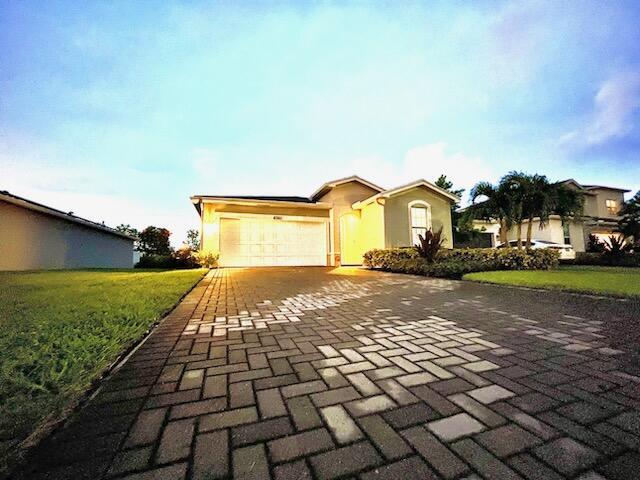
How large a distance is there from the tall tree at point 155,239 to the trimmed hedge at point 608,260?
27.1 meters

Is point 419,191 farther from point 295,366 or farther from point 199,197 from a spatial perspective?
point 295,366

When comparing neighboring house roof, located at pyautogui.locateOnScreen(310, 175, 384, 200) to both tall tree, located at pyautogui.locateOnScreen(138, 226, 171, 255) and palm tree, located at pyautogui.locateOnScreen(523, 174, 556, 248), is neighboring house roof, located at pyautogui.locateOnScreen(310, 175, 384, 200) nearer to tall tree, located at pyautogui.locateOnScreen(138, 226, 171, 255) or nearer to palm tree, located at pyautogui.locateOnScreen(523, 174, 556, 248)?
palm tree, located at pyautogui.locateOnScreen(523, 174, 556, 248)

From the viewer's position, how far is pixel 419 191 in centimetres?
1428

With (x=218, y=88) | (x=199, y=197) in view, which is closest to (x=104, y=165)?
(x=218, y=88)

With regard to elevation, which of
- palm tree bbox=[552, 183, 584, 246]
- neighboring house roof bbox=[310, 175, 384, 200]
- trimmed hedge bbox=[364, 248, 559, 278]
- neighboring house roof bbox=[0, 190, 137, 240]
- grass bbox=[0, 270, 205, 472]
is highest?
neighboring house roof bbox=[310, 175, 384, 200]

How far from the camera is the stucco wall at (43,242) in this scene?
9602 millimetres

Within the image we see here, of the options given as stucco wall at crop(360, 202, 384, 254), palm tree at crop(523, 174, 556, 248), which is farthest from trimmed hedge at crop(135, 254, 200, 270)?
palm tree at crop(523, 174, 556, 248)

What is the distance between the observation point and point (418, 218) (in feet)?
46.5

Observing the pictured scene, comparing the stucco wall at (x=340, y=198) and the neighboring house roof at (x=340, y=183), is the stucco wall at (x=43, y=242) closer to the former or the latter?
the neighboring house roof at (x=340, y=183)

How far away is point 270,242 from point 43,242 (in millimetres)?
9086

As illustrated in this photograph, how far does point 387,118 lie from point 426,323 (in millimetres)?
16710

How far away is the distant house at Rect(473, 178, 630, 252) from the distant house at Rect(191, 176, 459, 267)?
930 centimetres

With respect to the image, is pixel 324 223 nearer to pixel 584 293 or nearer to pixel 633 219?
pixel 584 293

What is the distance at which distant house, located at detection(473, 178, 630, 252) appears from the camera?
64.8 ft
